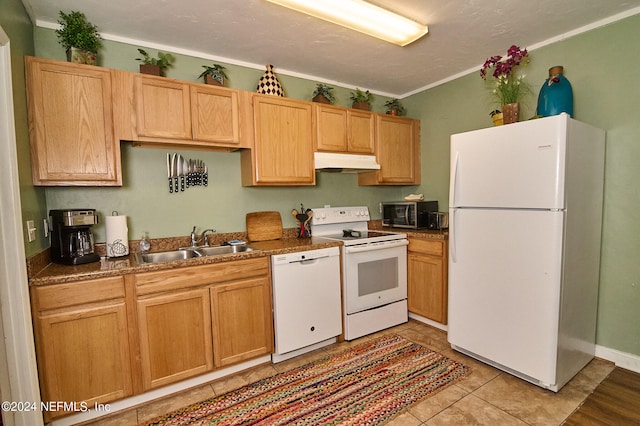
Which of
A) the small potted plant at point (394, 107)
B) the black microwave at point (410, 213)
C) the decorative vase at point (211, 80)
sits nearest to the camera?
the decorative vase at point (211, 80)

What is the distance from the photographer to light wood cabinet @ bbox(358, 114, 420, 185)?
331cm

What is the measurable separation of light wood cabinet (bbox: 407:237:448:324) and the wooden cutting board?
1.39m

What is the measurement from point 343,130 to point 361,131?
25 cm

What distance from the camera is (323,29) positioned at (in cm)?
224

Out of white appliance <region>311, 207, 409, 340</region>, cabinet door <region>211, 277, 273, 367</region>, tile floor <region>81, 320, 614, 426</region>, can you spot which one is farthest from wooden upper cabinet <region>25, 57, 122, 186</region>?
white appliance <region>311, 207, 409, 340</region>

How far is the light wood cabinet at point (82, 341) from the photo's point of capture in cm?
164

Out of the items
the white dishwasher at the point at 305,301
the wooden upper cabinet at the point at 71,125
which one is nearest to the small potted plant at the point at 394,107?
the white dishwasher at the point at 305,301

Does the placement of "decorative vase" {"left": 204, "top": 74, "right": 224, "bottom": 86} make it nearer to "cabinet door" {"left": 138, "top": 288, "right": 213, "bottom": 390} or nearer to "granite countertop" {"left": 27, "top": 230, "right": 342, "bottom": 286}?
"granite countertop" {"left": 27, "top": 230, "right": 342, "bottom": 286}

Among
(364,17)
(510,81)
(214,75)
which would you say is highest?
(364,17)

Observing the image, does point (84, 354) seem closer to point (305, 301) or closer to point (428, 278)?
point (305, 301)

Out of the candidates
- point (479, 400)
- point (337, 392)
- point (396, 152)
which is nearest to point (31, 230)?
point (337, 392)

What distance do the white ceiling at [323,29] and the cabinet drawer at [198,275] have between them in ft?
5.77

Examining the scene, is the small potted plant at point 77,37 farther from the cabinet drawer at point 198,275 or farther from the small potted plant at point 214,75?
the cabinet drawer at point 198,275

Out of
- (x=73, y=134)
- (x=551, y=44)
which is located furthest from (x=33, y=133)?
(x=551, y=44)
